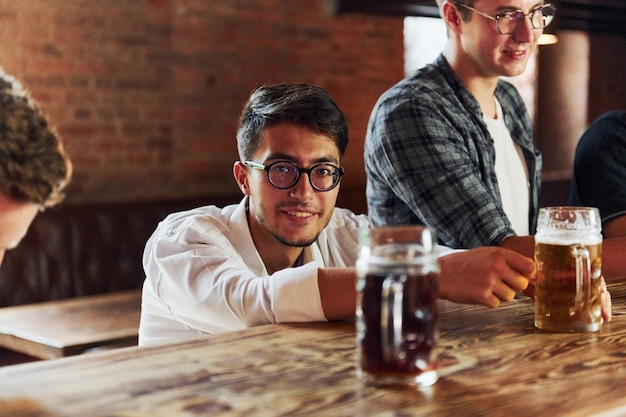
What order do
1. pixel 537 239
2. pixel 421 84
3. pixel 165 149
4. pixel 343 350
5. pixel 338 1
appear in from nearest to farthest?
pixel 343 350
pixel 537 239
pixel 421 84
pixel 165 149
pixel 338 1

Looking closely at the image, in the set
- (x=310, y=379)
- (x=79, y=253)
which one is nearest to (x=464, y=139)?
(x=310, y=379)

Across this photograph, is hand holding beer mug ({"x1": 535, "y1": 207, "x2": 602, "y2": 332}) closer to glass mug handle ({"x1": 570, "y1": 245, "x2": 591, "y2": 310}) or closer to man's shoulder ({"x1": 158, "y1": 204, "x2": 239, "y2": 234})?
glass mug handle ({"x1": 570, "y1": 245, "x2": 591, "y2": 310})

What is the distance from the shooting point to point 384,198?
2.45m

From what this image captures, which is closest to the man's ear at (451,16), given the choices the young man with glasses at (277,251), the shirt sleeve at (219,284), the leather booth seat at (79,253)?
the young man with glasses at (277,251)

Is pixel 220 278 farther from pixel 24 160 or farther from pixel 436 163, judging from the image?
pixel 436 163

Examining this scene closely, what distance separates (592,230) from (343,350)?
1.54 feet

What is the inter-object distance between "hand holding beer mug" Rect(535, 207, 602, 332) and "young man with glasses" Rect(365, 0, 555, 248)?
2.16 feet

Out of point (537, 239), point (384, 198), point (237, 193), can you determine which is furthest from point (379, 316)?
point (237, 193)

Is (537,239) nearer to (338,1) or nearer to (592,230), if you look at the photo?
(592,230)

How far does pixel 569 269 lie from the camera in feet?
4.90

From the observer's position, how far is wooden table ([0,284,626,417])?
1.12 m

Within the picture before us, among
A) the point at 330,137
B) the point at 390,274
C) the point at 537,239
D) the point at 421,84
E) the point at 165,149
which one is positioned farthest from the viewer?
the point at 165,149

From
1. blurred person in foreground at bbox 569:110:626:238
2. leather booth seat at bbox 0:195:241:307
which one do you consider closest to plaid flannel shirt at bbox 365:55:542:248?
blurred person in foreground at bbox 569:110:626:238

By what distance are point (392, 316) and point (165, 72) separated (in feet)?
13.4
